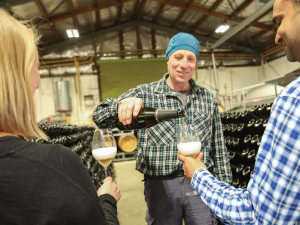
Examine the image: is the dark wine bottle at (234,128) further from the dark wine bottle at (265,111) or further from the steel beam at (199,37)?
the steel beam at (199,37)

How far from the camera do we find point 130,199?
408 cm

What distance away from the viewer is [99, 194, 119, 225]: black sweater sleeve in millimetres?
877

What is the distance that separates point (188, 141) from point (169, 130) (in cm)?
37

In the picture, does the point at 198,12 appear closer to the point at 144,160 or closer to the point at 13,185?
the point at 144,160

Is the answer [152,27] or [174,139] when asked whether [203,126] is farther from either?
[152,27]

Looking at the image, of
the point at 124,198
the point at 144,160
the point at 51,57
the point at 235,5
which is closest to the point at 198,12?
the point at 235,5

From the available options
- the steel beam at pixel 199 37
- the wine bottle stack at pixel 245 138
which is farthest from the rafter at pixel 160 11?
the wine bottle stack at pixel 245 138

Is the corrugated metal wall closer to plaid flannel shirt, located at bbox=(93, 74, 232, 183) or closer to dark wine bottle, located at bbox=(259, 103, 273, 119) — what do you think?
dark wine bottle, located at bbox=(259, 103, 273, 119)

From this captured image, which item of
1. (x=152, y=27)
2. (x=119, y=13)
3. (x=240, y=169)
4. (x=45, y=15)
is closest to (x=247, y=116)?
(x=240, y=169)

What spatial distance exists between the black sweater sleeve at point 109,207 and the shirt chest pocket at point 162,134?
667mm

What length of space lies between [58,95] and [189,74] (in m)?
8.00

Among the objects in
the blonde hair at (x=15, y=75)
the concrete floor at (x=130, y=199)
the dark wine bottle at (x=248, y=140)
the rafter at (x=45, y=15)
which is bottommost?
the concrete floor at (x=130, y=199)

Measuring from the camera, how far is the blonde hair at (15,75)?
630mm

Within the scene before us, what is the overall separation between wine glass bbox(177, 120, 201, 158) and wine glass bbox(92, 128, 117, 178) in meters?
0.41
